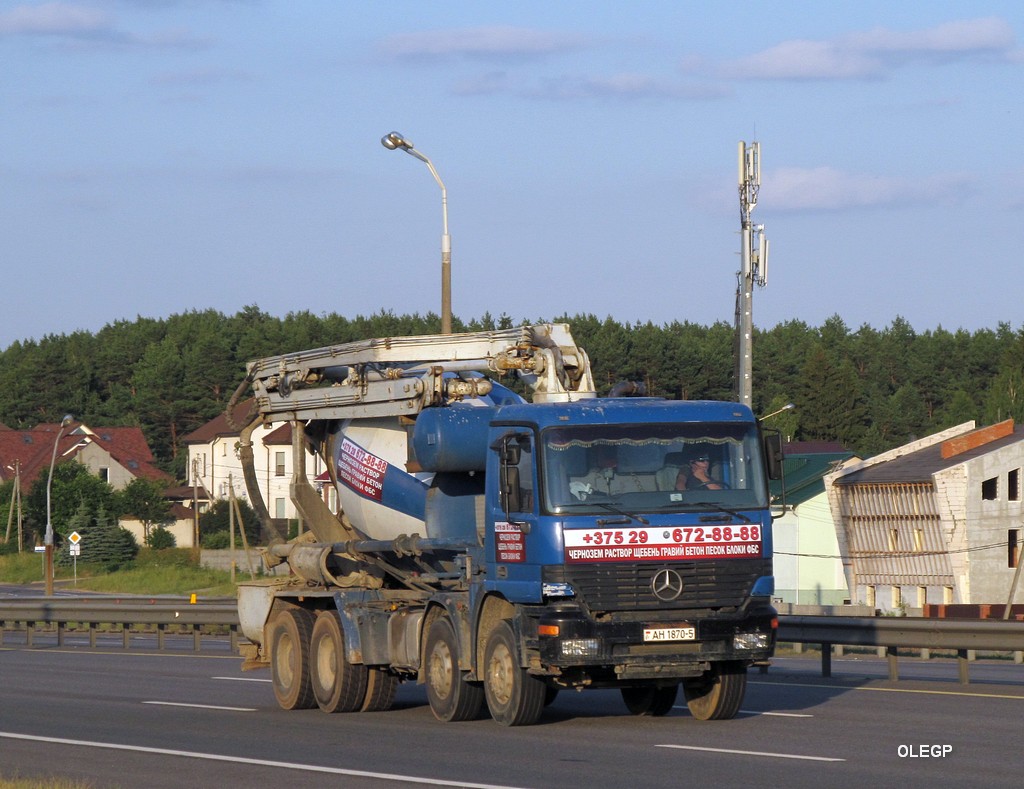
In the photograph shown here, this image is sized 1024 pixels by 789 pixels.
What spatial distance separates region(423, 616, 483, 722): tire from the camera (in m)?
14.4

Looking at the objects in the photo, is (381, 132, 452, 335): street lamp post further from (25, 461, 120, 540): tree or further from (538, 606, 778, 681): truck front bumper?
(25, 461, 120, 540): tree

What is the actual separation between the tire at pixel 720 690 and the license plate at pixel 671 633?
676mm

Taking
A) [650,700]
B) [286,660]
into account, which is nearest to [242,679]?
[286,660]

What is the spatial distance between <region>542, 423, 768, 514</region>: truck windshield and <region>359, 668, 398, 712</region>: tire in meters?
3.95

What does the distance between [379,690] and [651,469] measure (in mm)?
4407

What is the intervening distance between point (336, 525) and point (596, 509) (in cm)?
533

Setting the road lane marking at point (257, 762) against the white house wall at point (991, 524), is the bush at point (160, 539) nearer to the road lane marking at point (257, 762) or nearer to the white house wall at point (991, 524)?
the white house wall at point (991, 524)

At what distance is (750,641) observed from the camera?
527 inches

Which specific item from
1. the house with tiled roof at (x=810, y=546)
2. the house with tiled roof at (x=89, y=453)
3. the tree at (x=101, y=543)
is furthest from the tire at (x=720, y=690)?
the house with tiled roof at (x=89, y=453)

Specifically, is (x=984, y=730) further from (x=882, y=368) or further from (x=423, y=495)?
(x=882, y=368)

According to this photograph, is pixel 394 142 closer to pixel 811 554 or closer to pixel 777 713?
pixel 777 713

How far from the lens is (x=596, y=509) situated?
43.4 ft

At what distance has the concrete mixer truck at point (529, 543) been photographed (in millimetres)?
13156

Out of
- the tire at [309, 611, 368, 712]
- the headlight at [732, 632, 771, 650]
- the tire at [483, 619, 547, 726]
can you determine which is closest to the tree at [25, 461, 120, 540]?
the tire at [309, 611, 368, 712]
